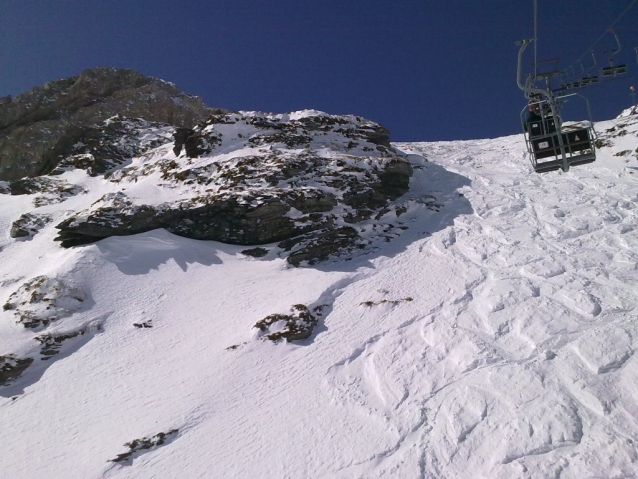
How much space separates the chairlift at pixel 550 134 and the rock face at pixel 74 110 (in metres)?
44.5

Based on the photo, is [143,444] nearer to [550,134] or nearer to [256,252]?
[256,252]

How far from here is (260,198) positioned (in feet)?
77.4

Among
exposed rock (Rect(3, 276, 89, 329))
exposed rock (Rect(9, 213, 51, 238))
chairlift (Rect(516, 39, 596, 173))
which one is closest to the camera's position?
chairlift (Rect(516, 39, 596, 173))

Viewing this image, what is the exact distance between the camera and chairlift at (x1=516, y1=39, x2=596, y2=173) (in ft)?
40.4

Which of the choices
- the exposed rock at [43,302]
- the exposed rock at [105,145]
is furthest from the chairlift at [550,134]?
the exposed rock at [105,145]

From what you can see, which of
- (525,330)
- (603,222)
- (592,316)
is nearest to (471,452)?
(525,330)

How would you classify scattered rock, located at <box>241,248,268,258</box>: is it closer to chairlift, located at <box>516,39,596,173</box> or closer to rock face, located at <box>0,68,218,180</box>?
chairlift, located at <box>516,39,596,173</box>

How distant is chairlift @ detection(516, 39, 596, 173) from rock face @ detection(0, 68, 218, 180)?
1753 inches

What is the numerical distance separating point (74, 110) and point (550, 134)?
62192mm

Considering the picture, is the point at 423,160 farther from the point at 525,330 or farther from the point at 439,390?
the point at 439,390

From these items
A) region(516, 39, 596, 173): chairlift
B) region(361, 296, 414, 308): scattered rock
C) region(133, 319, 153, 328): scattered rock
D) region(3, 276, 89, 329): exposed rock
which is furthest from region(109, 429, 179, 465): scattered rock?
region(516, 39, 596, 173): chairlift

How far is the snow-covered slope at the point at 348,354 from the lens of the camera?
383 inches

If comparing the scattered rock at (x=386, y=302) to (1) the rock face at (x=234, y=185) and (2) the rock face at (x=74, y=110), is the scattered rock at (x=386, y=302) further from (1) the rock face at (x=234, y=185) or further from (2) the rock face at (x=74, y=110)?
(2) the rock face at (x=74, y=110)

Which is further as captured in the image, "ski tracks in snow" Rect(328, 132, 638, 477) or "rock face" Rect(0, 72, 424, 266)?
"rock face" Rect(0, 72, 424, 266)
